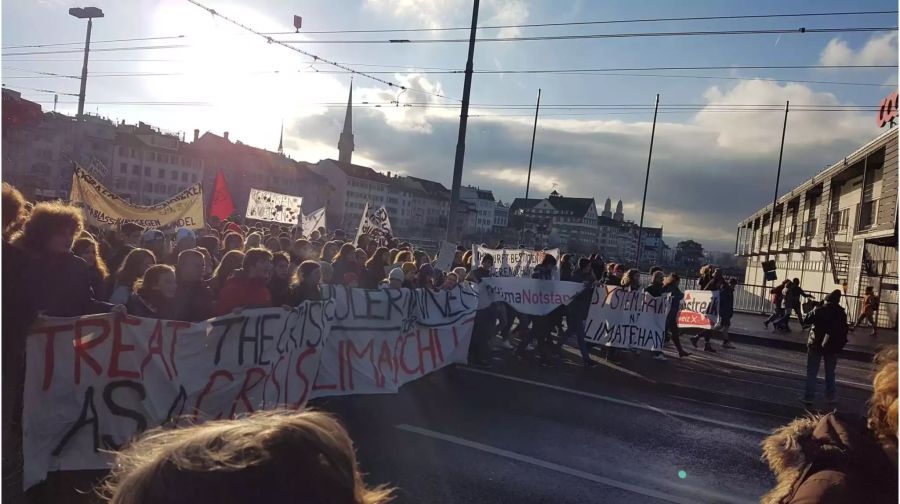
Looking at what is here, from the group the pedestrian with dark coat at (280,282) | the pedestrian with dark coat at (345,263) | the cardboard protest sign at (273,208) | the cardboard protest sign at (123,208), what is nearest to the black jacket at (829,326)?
the pedestrian with dark coat at (345,263)

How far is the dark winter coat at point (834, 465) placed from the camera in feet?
6.20

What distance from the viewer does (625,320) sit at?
38.2 feet

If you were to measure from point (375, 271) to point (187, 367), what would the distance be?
4.48 metres

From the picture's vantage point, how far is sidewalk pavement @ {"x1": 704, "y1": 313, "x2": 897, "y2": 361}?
52.7 ft

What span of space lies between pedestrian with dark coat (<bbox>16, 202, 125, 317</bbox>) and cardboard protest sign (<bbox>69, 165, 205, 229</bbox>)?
27.3ft

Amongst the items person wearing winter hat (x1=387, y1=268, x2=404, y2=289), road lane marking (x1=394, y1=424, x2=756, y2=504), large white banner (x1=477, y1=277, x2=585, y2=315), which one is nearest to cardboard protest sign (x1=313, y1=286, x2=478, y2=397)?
person wearing winter hat (x1=387, y1=268, x2=404, y2=289)

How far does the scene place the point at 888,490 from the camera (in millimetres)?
1894

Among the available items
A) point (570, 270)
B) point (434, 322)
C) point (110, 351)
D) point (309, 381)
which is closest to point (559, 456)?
point (309, 381)

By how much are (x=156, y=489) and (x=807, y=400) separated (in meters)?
9.99

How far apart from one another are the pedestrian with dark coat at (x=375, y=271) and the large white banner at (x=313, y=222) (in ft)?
34.6

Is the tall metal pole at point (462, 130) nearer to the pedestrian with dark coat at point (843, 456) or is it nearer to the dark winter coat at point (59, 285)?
the dark winter coat at point (59, 285)

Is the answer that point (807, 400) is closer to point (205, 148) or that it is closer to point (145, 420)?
point (145, 420)

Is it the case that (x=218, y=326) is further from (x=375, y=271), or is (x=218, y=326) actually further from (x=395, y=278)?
(x=375, y=271)

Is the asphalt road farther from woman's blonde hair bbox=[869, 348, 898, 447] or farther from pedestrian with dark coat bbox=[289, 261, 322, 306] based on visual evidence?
woman's blonde hair bbox=[869, 348, 898, 447]
